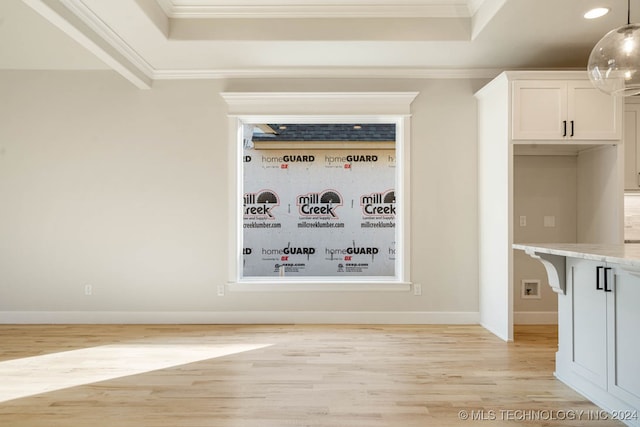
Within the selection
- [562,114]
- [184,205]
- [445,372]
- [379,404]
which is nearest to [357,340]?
[445,372]

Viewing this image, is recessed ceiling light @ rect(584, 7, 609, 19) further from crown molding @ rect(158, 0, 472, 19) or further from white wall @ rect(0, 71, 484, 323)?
white wall @ rect(0, 71, 484, 323)

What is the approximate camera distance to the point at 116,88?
449cm

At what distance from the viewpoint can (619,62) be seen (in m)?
2.05

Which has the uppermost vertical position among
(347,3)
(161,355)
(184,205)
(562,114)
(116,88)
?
(347,3)

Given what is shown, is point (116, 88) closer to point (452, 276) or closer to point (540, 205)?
point (452, 276)

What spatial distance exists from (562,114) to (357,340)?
2.89 m

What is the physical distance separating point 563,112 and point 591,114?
267 mm

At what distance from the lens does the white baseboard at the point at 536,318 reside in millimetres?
4395

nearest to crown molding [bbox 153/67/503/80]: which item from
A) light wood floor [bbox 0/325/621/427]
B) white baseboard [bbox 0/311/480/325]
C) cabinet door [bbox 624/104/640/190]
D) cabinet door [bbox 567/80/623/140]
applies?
cabinet door [bbox 567/80/623/140]

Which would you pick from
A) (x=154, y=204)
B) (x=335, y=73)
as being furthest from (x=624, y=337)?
(x=154, y=204)

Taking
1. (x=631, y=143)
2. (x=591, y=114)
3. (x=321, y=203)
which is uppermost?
(x=591, y=114)

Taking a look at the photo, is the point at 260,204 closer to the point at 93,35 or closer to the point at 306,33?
the point at 306,33

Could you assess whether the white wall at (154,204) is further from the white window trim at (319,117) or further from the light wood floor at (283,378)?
the light wood floor at (283,378)

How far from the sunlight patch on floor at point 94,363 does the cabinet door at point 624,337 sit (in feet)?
8.57
